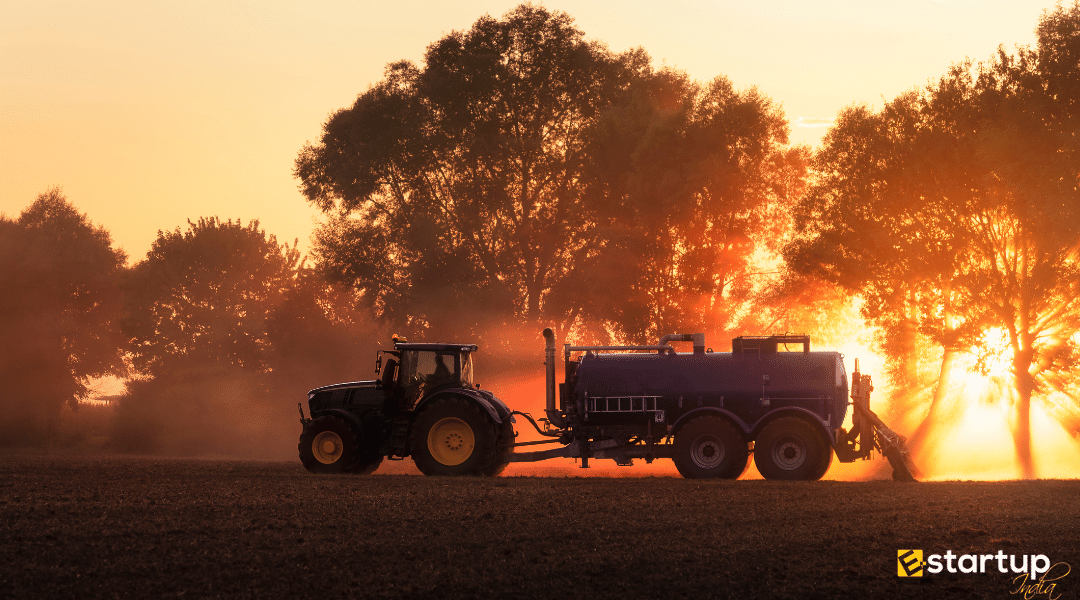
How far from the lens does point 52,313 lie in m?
59.9

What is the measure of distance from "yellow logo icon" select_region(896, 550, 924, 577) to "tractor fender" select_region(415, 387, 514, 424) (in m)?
10.6

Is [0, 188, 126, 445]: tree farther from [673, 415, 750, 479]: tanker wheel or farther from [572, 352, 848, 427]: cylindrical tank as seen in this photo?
[673, 415, 750, 479]: tanker wheel

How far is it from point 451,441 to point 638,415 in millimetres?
4035

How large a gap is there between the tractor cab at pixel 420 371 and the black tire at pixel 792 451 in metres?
6.54

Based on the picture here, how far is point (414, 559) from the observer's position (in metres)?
12.1

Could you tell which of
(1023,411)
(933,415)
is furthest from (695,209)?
(1023,411)

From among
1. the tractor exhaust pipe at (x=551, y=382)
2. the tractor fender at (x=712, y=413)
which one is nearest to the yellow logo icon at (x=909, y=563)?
the tractor fender at (x=712, y=413)

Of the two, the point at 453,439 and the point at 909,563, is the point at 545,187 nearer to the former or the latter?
the point at 453,439

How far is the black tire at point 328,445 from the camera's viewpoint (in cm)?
2281

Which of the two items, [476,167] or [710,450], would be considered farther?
[476,167]

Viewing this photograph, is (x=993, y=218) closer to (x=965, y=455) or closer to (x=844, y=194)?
(x=844, y=194)

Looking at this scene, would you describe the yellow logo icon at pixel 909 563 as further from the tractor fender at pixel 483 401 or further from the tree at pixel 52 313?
the tree at pixel 52 313

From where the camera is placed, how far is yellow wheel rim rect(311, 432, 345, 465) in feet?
75.3

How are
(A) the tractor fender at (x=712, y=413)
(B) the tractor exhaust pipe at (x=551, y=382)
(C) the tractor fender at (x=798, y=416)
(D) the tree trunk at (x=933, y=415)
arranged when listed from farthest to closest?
(D) the tree trunk at (x=933, y=415), (B) the tractor exhaust pipe at (x=551, y=382), (A) the tractor fender at (x=712, y=413), (C) the tractor fender at (x=798, y=416)
